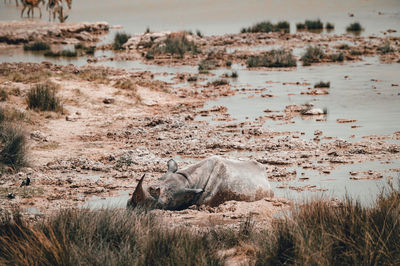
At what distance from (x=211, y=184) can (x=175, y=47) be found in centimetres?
2183

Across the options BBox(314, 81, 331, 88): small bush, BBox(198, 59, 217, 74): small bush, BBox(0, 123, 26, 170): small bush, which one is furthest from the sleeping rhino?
BBox(198, 59, 217, 74): small bush

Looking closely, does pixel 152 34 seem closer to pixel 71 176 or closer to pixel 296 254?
pixel 71 176

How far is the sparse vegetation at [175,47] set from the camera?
94.0ft

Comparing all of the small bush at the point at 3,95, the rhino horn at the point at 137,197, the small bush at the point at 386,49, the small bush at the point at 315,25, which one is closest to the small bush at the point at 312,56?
the small bush at the point at 386,49

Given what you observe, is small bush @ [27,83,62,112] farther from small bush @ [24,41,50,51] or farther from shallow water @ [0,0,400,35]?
shallow water @ [0,0,400,35]

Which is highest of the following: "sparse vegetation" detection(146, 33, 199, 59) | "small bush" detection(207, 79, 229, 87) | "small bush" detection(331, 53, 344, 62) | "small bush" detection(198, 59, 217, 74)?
"sparse vegetation" detection(146, 33, 199, 59)

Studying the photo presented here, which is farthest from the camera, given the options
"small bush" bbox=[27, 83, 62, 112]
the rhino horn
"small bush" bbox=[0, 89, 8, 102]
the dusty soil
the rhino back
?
"small bush" bbox=[0, 89, 8, 102]

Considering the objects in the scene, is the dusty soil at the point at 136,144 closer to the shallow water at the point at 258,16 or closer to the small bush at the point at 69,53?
the small bush at the point at 69,53

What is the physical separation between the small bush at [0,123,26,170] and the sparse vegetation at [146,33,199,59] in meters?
17.6

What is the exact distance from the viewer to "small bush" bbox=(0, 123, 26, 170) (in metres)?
10.2

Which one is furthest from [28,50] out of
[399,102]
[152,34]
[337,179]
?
[337,179]

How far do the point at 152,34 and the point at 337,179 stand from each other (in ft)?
86.9

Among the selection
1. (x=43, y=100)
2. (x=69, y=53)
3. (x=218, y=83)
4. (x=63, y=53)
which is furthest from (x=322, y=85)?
(x=63, y=53)

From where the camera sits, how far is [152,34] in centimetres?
3412
